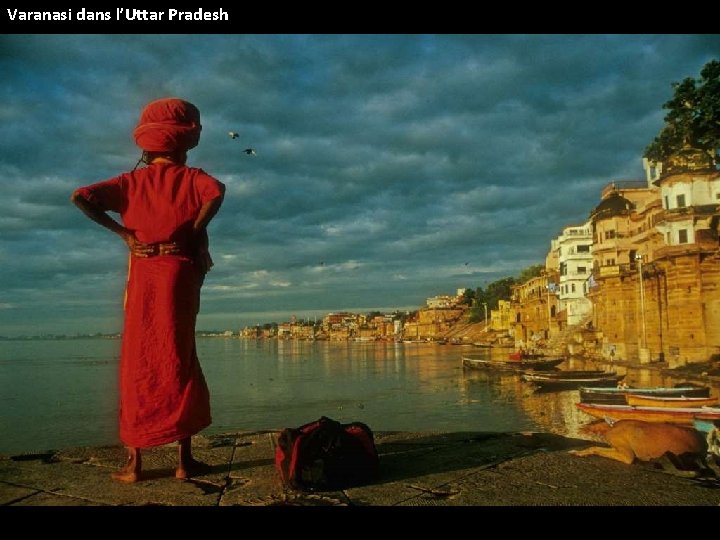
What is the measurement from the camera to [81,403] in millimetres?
37719

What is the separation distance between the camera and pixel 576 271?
69.3 meters

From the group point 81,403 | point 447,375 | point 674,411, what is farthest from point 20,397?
point 674,411

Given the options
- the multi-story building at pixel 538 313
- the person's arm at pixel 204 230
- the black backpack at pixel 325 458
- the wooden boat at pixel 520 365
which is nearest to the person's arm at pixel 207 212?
the person's arm at pixel 204 230

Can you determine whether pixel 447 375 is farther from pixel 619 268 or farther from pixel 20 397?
pixel 20 397

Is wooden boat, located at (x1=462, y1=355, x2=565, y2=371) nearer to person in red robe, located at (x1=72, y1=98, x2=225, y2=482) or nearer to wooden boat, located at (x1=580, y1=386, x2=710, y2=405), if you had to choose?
wooden boat, located at (x1=580, y1=386, x2=710, y2=405)

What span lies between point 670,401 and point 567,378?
52.5ft

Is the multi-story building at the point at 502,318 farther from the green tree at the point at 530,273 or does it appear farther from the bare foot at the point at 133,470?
the bare foot at the point at 133,470

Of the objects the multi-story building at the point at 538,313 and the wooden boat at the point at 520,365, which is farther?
the multi-story building at the point at 538,313

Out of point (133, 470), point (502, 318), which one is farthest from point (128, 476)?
point (502, 318)

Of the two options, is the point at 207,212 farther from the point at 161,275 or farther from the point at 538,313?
the point at 538,313

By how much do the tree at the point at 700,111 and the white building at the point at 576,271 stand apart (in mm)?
37186

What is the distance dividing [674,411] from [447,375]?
36.6m

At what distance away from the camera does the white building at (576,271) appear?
68.0 meters

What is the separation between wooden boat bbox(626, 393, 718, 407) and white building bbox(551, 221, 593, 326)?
47364 millimetres
